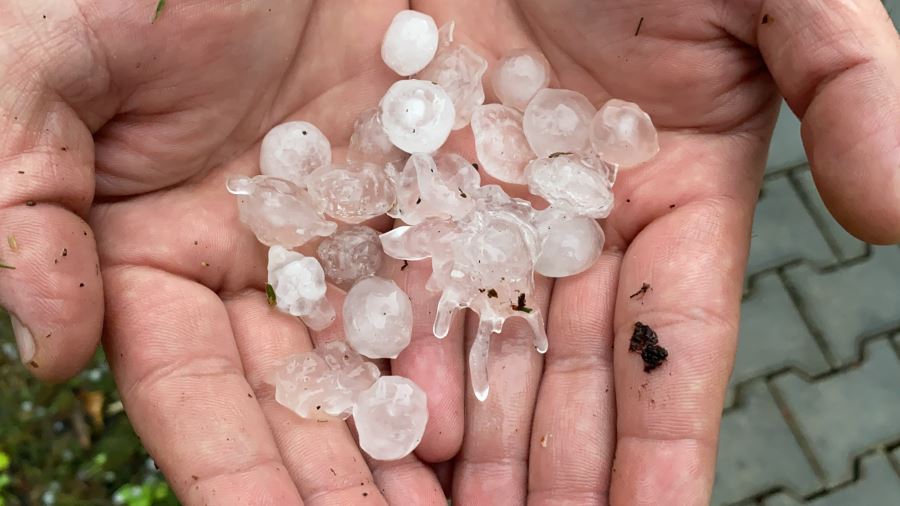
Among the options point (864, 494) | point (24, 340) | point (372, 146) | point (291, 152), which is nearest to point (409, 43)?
point (372, 146)

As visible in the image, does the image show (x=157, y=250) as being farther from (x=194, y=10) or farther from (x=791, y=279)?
→ (x=791, y=279)

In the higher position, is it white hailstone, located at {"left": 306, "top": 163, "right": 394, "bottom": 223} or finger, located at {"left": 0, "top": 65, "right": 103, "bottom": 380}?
finger, located at {"left": 0, "top": 65, "right": 103, "bottom": 380}

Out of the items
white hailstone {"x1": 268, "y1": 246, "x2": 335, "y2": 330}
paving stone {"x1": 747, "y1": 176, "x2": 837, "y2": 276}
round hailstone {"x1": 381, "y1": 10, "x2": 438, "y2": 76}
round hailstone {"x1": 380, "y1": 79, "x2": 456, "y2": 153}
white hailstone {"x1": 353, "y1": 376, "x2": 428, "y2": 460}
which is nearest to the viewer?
white hailstone {"x1": 353, "y1": 376, "x2": 428, "y2": 460}

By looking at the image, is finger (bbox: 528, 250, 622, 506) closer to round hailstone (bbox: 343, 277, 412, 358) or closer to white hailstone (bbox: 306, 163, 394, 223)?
round hailstone (bbox: 343, 277, 412, 358)

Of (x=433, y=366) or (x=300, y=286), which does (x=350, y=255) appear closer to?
(x=300, y=286)

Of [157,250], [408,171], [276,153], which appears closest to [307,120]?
[276,153]

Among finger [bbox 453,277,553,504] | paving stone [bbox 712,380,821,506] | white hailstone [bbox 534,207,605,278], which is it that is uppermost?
white hailstone [bbox 534,207,605,278]

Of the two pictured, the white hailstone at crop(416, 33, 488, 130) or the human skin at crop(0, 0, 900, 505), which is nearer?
the human skin at crop(0, 0, 900, 505)

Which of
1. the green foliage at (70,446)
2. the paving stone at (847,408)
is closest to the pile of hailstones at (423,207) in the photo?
the green foliage at (70,446)

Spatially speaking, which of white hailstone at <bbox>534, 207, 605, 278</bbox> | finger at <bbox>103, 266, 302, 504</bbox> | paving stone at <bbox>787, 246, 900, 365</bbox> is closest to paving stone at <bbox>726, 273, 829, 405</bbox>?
paving stone at <bbox>787, 246, 900, 365</bbox>
